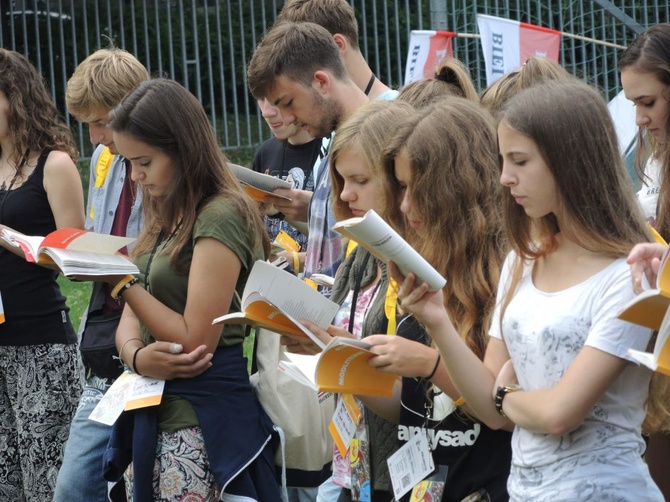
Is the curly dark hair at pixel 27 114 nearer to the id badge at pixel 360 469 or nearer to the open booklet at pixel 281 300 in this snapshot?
the open booklet at pixel 281 300

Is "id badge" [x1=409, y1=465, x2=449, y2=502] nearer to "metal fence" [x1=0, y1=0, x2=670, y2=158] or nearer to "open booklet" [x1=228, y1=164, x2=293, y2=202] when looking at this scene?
"open booklet" [x1=228, y1=164, x2=293, y2=202]

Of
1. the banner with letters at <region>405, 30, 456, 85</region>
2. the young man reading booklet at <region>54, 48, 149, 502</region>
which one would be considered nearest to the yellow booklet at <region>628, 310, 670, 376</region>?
the young man reading booklet at <region>54, 48, 149, 502</region>

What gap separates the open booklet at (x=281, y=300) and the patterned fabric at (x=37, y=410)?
1.80 m

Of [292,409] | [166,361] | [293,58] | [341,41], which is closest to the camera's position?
[166,361]

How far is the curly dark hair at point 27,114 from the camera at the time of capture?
4719mm

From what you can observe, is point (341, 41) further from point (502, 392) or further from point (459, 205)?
point (502, 392)

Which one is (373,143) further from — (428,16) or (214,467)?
(428,16)

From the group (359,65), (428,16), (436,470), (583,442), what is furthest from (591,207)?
(428,16)

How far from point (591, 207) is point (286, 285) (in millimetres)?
897

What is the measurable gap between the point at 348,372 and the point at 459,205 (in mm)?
527

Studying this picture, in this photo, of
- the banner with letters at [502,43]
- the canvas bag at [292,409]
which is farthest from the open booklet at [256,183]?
the banner with letters at [502,43]

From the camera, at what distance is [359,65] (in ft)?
15.8

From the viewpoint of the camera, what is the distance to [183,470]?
11.7ft

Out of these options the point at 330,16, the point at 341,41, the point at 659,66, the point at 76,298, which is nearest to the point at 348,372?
the point at 659,66
